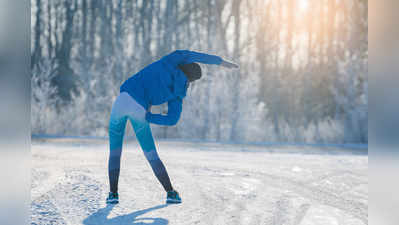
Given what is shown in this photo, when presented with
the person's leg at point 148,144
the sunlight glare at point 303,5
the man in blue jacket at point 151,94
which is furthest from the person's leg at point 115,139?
the sunlight glare at point 303,5

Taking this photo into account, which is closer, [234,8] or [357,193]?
[357,193]

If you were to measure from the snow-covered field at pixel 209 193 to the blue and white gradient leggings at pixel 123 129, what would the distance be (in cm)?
37

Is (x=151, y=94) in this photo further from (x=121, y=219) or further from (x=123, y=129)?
(x=121, y=219)

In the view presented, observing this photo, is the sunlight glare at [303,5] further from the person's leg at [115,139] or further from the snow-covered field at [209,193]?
the person's leg at [115,139]

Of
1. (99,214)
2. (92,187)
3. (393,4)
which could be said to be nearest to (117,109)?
(99,214)

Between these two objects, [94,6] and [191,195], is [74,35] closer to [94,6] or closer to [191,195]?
[94,6]

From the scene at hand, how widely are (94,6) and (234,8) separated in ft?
22.5

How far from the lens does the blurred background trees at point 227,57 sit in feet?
46.4

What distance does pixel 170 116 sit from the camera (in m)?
3.03

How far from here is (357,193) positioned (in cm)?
417

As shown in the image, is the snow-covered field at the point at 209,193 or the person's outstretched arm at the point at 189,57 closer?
the snow-covered field at the point at 209,193

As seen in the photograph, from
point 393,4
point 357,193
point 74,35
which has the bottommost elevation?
point 357,193

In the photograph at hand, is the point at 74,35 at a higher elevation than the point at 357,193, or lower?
higher

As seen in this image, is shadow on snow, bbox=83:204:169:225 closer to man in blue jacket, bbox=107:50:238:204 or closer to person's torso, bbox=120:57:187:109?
man in blue jacket, bbox=107:50:238:204
